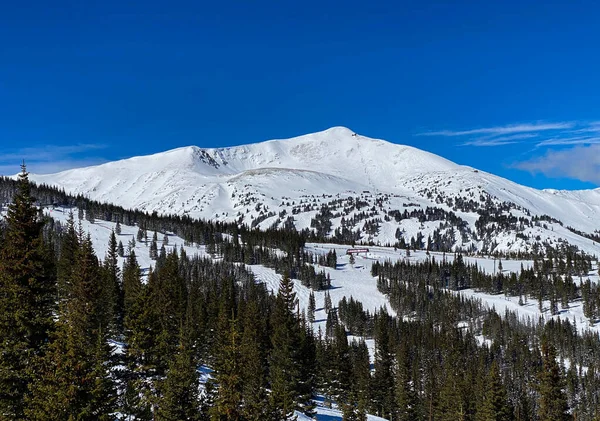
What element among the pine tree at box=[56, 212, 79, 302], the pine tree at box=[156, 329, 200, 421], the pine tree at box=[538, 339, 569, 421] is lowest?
the pine tree at box=[538, 339, 569, 421]

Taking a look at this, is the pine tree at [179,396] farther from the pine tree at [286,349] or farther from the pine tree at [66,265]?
the pine tree at [66,265]

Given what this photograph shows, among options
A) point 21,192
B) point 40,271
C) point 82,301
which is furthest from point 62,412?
point 82,301

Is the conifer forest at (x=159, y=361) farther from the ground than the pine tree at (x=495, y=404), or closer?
farther from the ground

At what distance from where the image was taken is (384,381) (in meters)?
89.6

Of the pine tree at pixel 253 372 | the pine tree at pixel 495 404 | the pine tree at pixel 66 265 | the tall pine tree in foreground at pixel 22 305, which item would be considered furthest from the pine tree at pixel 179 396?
the pine tree at pixel 495 404

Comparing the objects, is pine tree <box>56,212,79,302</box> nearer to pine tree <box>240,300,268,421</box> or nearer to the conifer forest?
the conifer forest

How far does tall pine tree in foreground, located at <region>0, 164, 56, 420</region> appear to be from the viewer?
1002 inches

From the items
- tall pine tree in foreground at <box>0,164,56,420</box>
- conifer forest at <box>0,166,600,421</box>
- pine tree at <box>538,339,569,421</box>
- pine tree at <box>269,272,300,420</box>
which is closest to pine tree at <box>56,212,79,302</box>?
conifer forest at <box>0,166,600,421</box>

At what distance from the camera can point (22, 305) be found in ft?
90.3

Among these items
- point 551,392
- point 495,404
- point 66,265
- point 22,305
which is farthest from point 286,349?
point 66,265

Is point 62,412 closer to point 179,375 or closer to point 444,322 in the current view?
point 179,375

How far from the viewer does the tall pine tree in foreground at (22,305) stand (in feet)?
83.5

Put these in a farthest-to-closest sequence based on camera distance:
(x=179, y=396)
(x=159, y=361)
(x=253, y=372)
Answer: (x=253, y=372) → (x=159, y=361) → (x=179, y=396)

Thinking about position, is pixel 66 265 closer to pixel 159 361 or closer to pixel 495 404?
pixel 159 361
